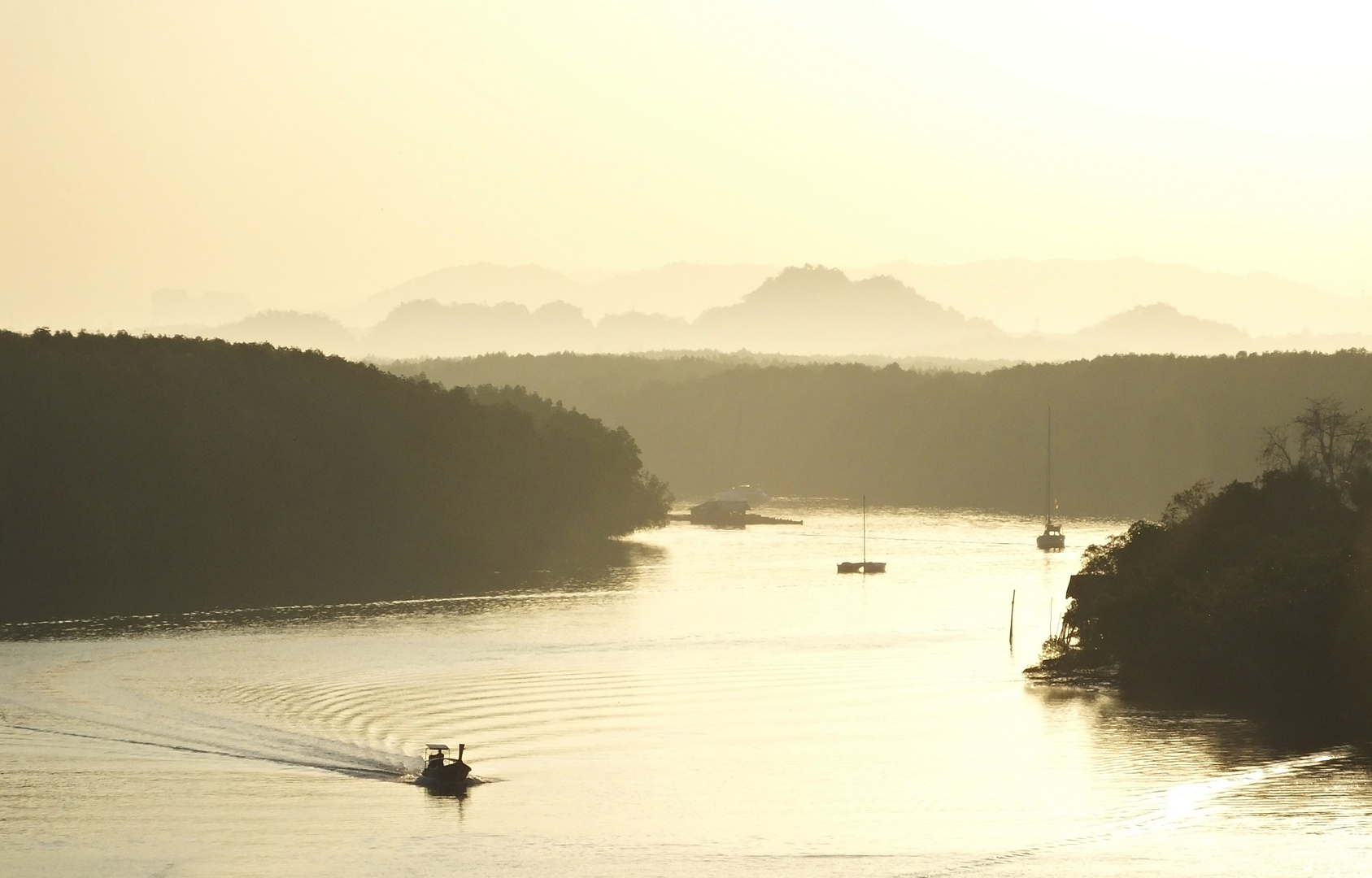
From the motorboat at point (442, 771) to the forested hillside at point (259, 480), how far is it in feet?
112

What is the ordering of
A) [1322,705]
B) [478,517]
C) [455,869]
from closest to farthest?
[455,869] → [1322,705] → [478,517]

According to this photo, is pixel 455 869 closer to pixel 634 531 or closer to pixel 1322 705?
pixel 1322 705

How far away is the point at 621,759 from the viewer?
139 ft

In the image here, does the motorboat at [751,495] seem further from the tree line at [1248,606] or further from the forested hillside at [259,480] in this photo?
the tree line at [1248,606]

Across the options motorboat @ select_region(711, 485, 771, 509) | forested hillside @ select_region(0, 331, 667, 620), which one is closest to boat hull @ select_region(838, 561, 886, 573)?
forested hillside @ select_region(0, 331, 667, 620)

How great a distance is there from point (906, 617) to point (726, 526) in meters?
55.0

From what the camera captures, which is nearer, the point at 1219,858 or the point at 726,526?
the point at 1219,858

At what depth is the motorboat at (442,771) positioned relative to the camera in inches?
1534

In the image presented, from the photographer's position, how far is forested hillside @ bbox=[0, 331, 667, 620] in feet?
261

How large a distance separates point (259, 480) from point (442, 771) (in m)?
54.7

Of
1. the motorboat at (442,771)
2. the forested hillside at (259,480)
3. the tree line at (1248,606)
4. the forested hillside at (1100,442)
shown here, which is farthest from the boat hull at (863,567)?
the forested hillside at (1100,442)

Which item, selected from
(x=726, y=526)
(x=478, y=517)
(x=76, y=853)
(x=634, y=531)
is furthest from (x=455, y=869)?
(x=726, y=526)

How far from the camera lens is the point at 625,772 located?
4097cm

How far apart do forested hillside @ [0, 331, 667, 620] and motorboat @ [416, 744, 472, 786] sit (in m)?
34.1
